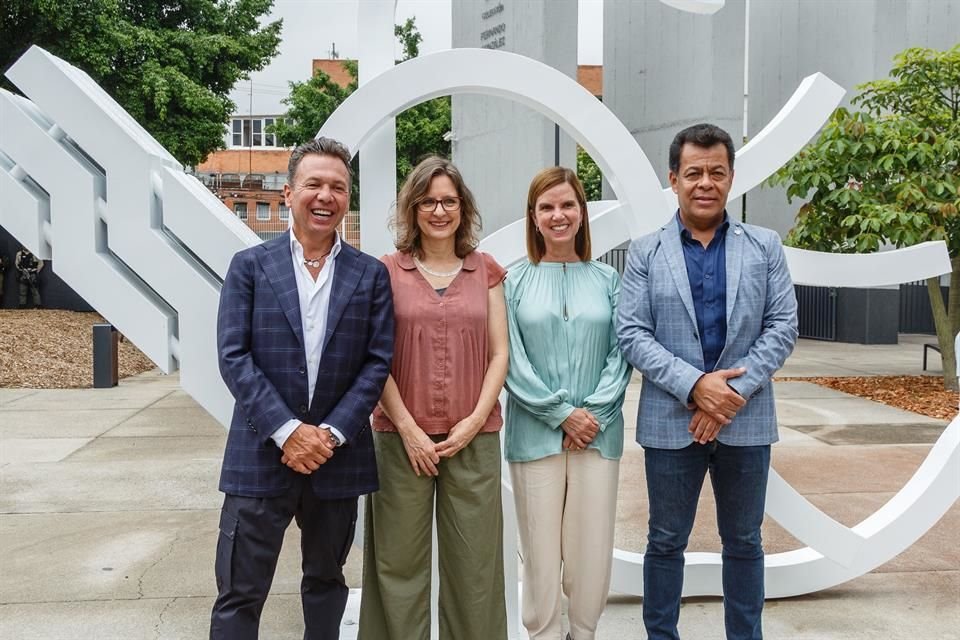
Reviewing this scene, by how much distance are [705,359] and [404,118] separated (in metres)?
24.3

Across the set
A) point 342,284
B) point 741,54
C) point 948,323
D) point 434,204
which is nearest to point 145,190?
point 342,284

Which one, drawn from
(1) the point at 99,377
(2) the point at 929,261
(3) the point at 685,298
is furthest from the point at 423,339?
(1) the point at 99,377

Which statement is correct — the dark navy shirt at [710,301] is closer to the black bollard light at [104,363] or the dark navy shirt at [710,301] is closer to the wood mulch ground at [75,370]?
the wood mulch ground at [75,370]

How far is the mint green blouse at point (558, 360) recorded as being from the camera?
2.76 m

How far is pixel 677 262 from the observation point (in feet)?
9.12

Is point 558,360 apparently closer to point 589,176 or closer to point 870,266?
point 870,266

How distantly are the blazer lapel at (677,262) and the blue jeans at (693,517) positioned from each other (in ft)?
1.55

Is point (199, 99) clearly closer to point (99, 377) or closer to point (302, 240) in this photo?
point (99, 377)

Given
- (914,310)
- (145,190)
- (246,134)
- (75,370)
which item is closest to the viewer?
A: (145,190)

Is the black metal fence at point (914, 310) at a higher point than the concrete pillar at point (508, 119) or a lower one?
lower

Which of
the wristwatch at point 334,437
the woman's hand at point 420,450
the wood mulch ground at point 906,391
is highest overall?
the wristwatch at point 334,437

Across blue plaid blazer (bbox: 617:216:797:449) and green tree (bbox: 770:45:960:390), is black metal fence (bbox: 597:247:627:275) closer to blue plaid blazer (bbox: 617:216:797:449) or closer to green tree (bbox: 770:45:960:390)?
green tree (bbox: 770:45:960:390)

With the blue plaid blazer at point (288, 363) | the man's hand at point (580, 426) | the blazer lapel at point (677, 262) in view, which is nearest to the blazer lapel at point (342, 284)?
the blue plaid blazer at point (288, 363)

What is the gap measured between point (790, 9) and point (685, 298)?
1607 cm
